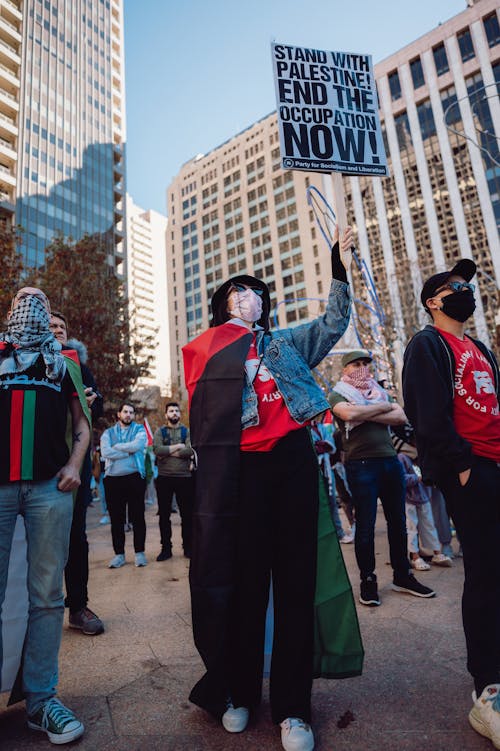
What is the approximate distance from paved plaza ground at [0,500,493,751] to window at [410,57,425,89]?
63918 millimetres

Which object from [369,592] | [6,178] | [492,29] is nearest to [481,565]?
[369,592]

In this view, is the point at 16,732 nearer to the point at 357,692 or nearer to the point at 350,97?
the point at 357,692

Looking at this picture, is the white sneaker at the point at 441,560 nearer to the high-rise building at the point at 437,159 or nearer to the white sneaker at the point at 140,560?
the white sneaker at the point at 140,560

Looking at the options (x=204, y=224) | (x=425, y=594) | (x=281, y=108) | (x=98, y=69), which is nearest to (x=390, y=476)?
(x=425, y=594)

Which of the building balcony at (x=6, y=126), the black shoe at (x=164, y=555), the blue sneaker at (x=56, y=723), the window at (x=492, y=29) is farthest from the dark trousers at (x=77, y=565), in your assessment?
the window at (x=492, y=29)

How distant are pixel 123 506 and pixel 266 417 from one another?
4.61m

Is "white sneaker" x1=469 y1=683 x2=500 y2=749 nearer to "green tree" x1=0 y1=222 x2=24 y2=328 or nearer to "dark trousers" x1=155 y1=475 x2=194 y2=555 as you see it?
"dark trousers" x1=155 y1=475 x2=194 y2=555

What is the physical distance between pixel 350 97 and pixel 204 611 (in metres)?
3.74

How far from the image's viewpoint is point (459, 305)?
8.16 ft

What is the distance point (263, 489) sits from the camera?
86.4 inches

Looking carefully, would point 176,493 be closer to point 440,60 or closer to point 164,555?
point 164,555

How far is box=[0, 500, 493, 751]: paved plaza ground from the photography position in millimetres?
1992

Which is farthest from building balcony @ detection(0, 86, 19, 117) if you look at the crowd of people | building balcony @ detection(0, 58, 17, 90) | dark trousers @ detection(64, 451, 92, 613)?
the crowd of people

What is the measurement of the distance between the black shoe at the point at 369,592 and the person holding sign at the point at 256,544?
1.72 metres
